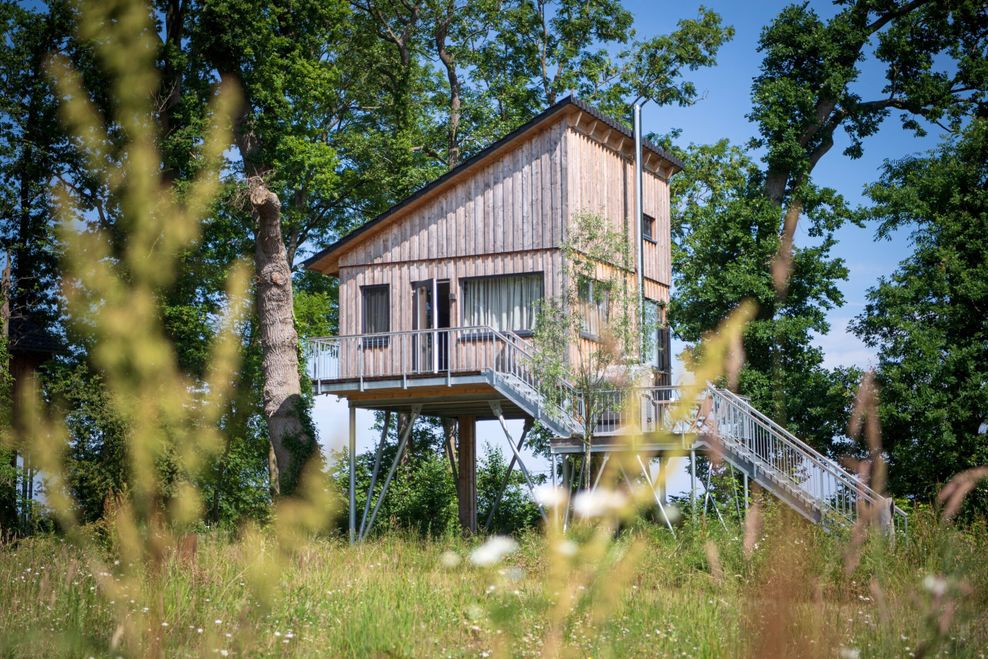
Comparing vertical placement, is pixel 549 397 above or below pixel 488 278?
below

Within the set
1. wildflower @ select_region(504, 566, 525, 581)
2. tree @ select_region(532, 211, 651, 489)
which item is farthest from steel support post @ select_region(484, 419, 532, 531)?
wildflower @ select_region(504, 566, 525, 581)

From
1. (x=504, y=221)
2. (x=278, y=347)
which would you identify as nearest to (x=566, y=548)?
(x=504, y=221)

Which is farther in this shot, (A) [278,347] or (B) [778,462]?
(A) [278,347]

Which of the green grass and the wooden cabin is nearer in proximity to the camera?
the green grass

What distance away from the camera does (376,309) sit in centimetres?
2464

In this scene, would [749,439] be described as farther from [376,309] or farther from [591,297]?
[376,309]

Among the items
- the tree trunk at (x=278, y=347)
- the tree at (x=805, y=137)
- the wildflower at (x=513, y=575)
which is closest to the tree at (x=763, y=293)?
the tree at (x=805, y=137)

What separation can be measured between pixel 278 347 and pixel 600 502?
2317cm

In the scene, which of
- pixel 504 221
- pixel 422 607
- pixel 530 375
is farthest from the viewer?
pixel 504 221

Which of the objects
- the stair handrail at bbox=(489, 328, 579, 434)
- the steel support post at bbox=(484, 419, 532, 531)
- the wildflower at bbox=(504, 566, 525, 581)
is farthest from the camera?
the steel support post at bbox=(484, 419, 532, 531)

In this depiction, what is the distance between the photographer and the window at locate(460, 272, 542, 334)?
22.6 meters

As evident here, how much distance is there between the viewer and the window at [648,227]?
25.3 meters

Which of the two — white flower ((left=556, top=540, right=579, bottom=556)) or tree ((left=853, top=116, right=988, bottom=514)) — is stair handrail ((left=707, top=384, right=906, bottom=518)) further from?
white flower ((left=556, top=540, right=579, bottom=556))

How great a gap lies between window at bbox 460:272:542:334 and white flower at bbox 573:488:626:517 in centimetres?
2010
